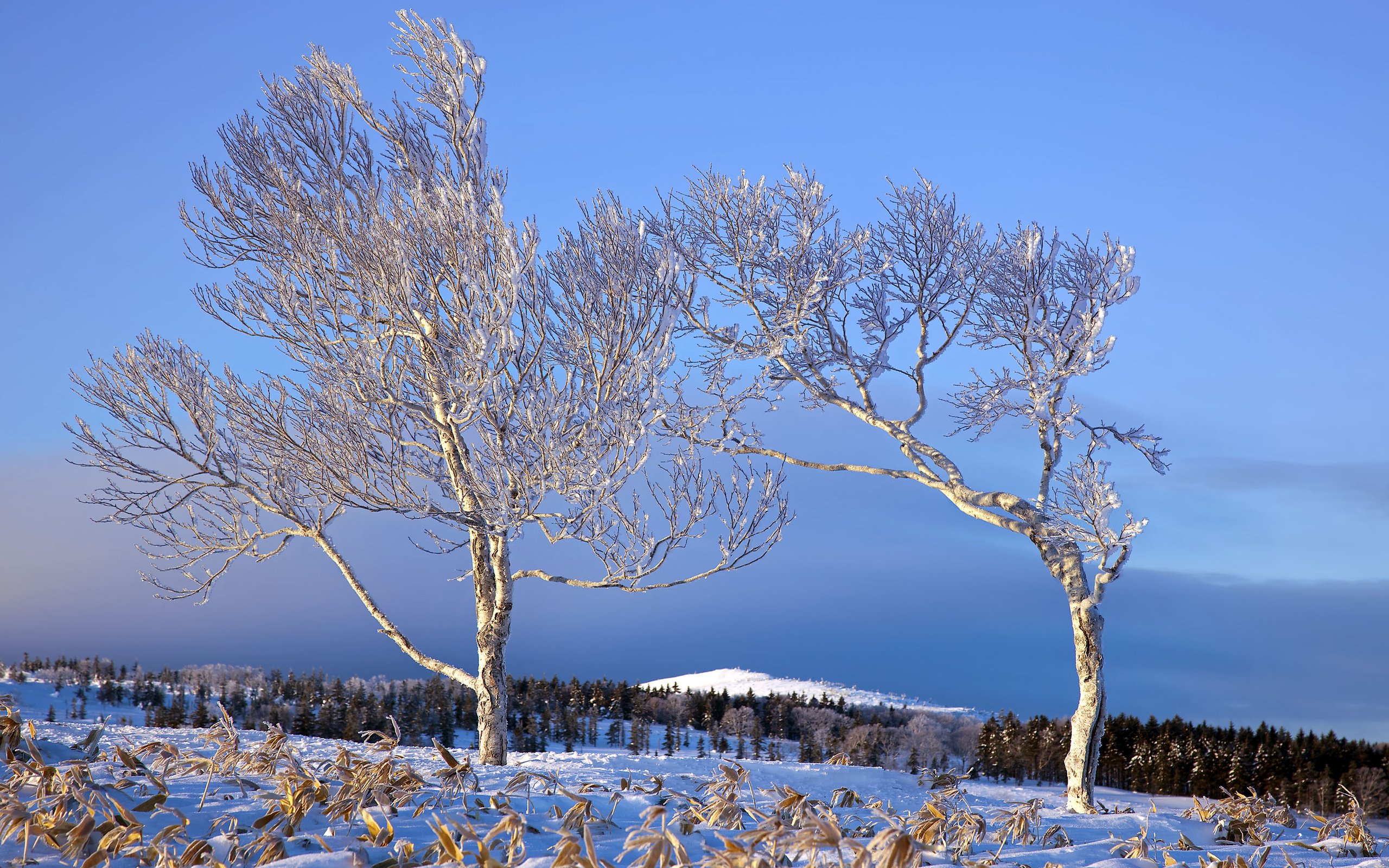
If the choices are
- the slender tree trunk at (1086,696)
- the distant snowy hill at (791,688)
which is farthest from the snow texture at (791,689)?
the slender tree trunk at (1086,696)

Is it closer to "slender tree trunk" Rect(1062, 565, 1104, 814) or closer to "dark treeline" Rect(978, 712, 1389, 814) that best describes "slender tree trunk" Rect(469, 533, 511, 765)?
"slender tree trunk" Rect(1062, 565, 1104, 814)

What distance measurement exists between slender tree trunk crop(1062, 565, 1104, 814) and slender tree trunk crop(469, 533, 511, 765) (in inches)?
225

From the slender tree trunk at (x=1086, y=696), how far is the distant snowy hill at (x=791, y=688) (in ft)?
43.5

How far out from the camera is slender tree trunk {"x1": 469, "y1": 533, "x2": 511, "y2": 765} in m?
8.66

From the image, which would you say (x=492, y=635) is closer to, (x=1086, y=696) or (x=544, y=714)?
(x=1086, y=696)

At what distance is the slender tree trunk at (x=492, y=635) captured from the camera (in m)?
8.66

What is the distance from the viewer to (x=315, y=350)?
838 centimetres

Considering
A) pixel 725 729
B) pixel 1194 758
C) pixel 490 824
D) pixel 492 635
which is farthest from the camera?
pixel 725 729

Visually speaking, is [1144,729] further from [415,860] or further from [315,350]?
[415,860]

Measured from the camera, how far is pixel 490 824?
4074 millimetres

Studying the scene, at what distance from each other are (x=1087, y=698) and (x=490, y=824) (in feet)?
23.9

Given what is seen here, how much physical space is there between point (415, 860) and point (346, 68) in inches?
364

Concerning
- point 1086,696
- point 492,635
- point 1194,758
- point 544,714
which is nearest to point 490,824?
point 492,635

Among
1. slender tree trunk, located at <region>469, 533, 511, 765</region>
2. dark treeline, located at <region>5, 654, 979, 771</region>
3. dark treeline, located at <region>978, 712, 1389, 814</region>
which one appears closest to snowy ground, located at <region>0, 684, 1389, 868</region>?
slender tree trunk, located at <region>469, 533, 511, 765</region>
